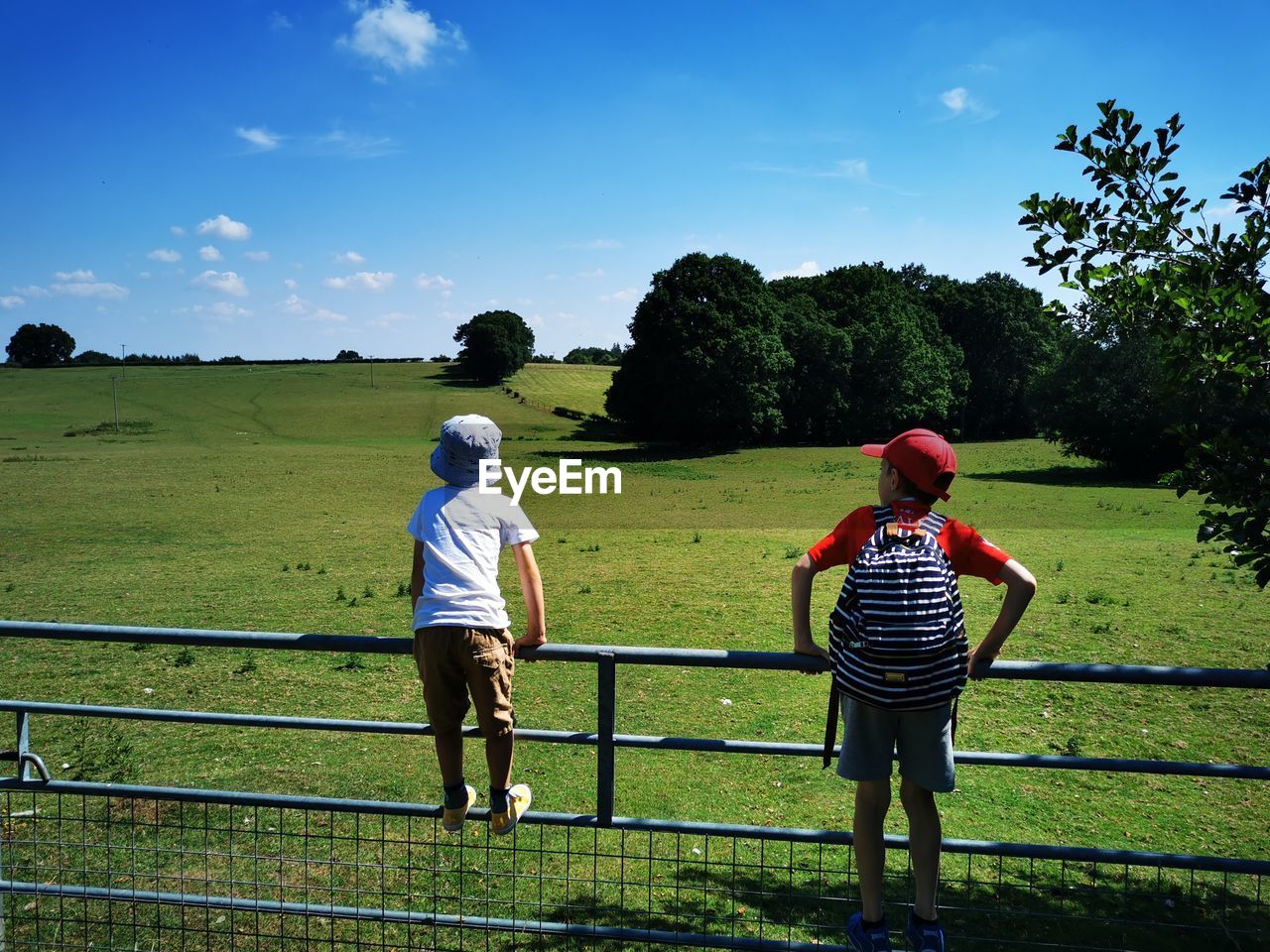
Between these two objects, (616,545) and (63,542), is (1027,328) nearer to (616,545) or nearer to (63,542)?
(616,545)

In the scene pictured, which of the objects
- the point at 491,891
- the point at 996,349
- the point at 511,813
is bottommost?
the point at 491,891

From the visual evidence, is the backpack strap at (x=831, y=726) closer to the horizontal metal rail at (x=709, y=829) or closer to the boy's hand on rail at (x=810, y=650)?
the boy's hand on rail at (x=810, y=650)

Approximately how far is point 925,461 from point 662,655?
3.87 feet

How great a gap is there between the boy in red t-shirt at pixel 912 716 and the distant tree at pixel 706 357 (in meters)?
52.6

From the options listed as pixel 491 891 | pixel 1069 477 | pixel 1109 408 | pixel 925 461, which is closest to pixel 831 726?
pixel 925 461

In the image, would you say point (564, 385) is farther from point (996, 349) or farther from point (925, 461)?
point (925, 461)

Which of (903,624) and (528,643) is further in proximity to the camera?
(528,643)

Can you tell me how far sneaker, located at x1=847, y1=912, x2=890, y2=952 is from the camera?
10.9 ft

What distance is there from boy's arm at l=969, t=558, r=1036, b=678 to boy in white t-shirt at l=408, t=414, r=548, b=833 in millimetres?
1591

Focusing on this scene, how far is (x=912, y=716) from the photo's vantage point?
130 inches

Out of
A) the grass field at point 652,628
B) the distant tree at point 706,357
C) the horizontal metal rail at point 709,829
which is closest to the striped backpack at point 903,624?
the horizontal metal rail at point 709,829

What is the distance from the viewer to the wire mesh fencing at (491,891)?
416 centimetres

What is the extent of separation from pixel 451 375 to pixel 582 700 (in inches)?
4430

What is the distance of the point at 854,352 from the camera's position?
213 feet
